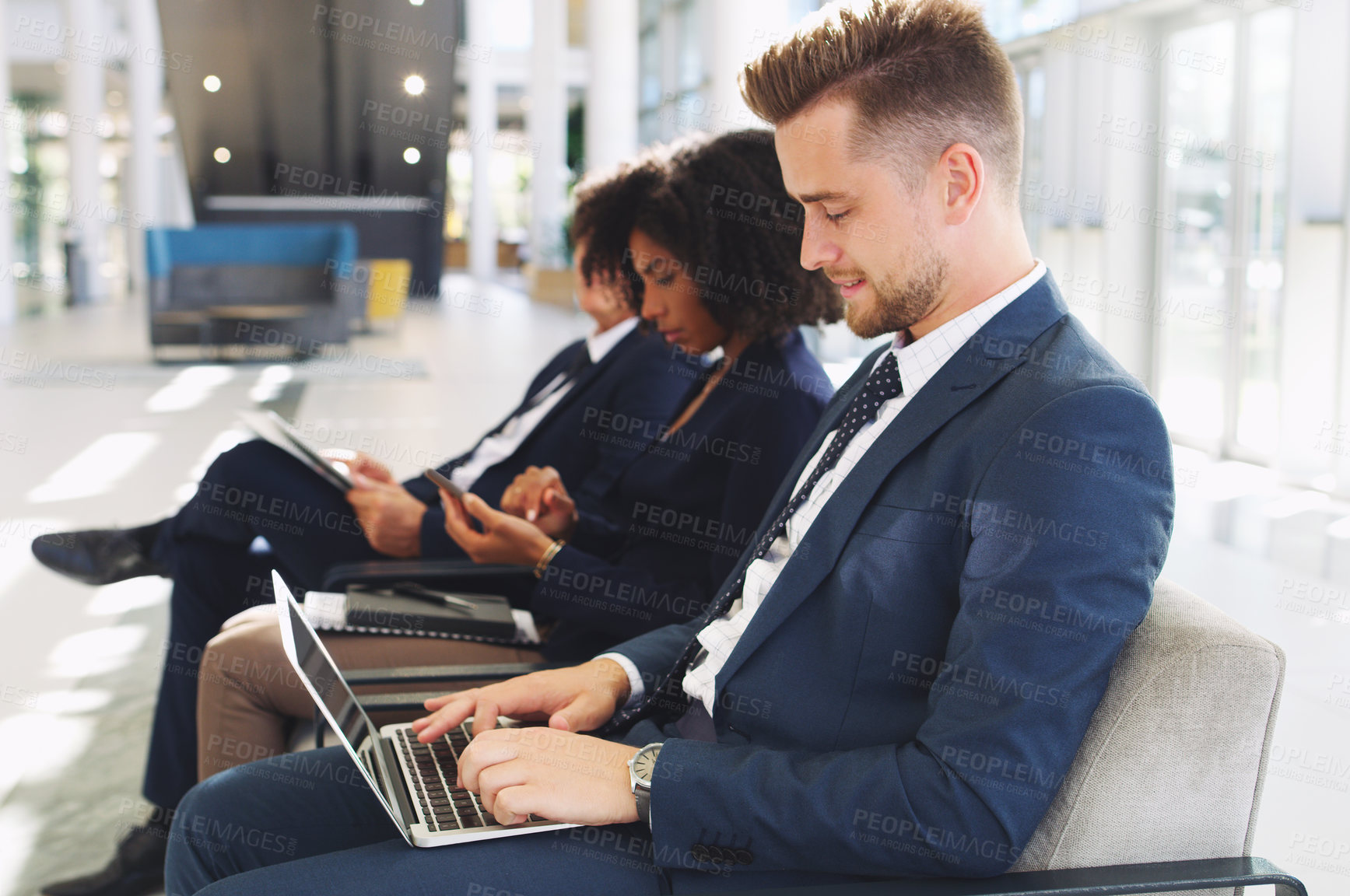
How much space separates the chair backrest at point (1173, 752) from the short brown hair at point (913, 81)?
50cm

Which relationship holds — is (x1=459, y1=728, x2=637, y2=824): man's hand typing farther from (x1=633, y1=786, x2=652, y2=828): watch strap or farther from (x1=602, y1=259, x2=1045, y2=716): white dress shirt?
(x1=602, y1=259, x2=1045, y2=716): white dress shirt

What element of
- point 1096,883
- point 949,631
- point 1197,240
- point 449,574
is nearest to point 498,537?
Answer: point 449,574

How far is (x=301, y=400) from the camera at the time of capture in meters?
8.19

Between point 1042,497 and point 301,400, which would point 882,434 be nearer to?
point 1042,497

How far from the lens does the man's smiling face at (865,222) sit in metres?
1.16

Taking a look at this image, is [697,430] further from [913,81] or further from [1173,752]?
[1173,752]

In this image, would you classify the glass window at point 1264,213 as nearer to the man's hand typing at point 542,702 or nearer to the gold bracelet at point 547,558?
the gold bracelet at point 547,558

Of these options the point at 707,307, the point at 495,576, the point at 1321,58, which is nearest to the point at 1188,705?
the point at 707,307

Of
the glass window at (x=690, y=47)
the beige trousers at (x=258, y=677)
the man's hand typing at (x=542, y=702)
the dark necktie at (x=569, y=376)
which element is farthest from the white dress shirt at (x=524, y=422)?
the glass window at (x=690, y=47)

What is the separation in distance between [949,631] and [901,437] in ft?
0.64

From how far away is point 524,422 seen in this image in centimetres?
267

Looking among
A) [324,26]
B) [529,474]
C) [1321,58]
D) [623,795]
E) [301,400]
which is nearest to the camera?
[623,795]

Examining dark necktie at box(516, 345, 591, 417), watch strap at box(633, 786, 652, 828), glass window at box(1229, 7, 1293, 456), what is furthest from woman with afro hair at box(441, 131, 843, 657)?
glass window at box(1229, 7, 1293, 456)

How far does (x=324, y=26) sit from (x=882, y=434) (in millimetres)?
6985
